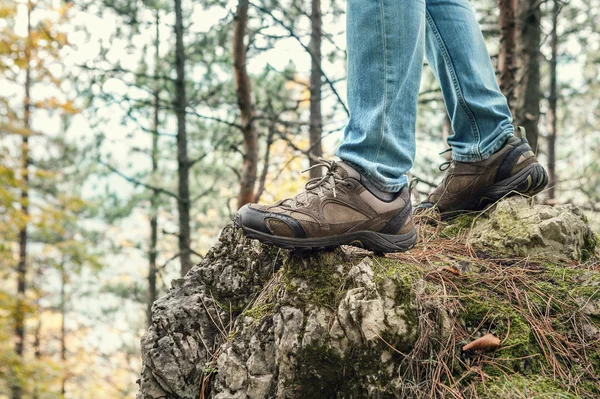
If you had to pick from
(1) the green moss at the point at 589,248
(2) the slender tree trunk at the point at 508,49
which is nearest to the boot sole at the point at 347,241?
(1) the green moss at the point at 589,248

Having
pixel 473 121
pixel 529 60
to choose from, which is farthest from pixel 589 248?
pixel 529 60

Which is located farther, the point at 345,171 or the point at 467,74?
the point at 467,74

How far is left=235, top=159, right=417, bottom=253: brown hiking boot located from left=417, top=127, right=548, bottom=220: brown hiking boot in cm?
58

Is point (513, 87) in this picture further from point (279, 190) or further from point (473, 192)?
point (279, 190)

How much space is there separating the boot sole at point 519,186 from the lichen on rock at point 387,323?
179mm

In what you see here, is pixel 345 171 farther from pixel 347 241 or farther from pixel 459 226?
pixel 459 226

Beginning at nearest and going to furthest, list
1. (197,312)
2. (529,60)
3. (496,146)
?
(197,312), (496,146), (529,60)

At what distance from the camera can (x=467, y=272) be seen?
192 cm

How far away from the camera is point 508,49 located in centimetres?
411

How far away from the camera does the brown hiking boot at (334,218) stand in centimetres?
173

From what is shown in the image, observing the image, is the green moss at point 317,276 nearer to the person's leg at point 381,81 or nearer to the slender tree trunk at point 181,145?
the person's leg at point 381,81

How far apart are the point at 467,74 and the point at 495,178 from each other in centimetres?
53

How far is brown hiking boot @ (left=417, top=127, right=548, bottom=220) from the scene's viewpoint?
7.50 feet

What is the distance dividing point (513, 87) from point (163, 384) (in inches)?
141
